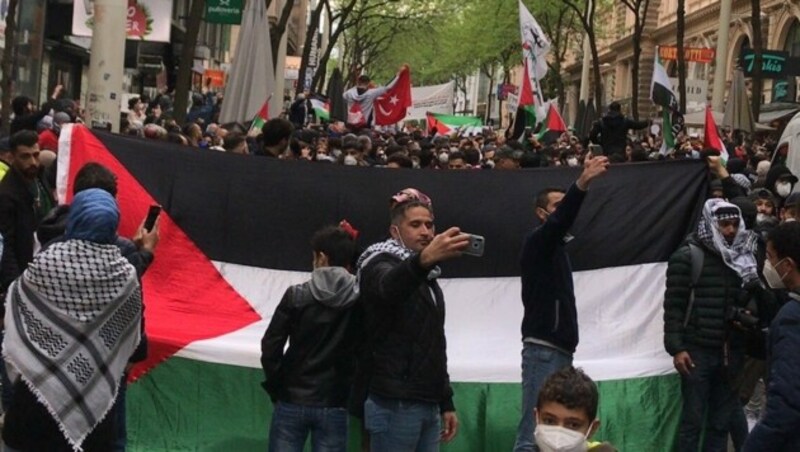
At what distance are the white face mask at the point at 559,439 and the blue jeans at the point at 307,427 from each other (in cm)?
206

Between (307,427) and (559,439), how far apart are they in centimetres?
225

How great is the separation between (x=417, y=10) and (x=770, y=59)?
31.6 meters

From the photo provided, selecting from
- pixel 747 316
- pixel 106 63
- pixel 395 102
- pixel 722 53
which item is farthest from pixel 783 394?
pixel 722 53

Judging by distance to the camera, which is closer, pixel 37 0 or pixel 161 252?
pixel 161 252

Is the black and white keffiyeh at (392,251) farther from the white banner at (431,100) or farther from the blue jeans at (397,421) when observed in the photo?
the white banner at (431,100)

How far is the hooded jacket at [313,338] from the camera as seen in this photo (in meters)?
5.98

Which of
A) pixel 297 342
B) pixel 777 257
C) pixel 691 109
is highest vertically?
pixel 691 109

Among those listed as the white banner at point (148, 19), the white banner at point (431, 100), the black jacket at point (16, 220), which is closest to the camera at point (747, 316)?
the black jacket at point (16, 220)

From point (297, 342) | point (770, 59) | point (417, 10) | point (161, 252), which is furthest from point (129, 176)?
point (417, 10)

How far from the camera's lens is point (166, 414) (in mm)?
7613

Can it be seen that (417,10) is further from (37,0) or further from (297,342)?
(297,342)

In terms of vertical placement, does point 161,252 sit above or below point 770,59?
below

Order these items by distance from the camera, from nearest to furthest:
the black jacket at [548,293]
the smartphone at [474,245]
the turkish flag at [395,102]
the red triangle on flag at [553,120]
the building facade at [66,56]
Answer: the smartphone at [474,245]
the black jacket at [548,293]
the red triangle on flag at [553,120]
the turkish flag at [395,102]
the building facade at [66,56]

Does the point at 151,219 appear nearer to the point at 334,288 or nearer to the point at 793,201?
the point at 334,288
